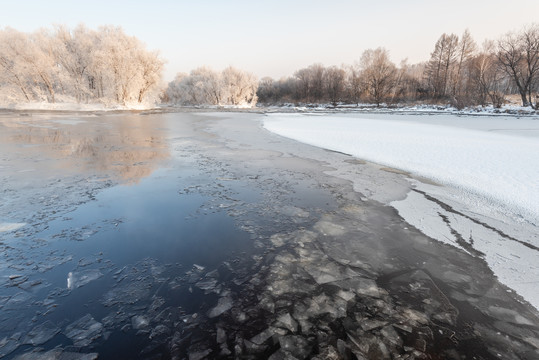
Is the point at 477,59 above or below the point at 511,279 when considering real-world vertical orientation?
above

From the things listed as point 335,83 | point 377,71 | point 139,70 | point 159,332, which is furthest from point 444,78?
point 159,332

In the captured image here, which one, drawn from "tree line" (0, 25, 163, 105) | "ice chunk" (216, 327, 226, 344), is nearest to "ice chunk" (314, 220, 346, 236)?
"ice chunk" (216, 327, 226, 344)

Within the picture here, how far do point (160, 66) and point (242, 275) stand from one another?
5082 centimetres

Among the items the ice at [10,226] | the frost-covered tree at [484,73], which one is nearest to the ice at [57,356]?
the ice at [10,226]

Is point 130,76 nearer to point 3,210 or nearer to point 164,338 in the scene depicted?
point 3,210

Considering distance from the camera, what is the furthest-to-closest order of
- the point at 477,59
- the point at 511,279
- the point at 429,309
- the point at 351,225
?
the point at 477,59 < the point at 351,225 < the point at 511,279 < the point at 429,309

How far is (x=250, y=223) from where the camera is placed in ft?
14.9

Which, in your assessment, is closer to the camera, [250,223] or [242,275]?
[242,275]

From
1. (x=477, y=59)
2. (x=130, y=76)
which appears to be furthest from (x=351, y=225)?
(x=477, y=59)

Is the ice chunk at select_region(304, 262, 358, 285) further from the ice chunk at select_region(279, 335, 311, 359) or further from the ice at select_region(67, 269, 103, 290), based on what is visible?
the ice at select_region(67, 269, 103, 290)

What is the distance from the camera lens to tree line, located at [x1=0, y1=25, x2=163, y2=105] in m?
38.8

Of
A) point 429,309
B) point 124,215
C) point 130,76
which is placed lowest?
point 429,309

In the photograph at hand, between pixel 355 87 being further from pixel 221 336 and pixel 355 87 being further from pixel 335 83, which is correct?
pixel 221 336

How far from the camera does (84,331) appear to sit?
2.34 metres
